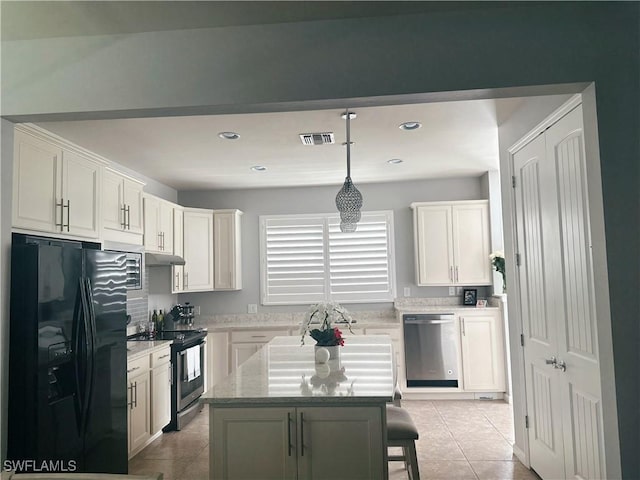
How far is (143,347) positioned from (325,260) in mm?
2679

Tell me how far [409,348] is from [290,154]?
258 centimetres

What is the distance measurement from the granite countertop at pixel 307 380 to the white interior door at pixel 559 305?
101 centimetres

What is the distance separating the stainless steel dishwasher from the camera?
520 cm

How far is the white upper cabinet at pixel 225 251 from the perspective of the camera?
5.76 m

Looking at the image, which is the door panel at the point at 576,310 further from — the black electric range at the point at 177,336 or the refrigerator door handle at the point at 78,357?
the black electric range at the point at 177,336

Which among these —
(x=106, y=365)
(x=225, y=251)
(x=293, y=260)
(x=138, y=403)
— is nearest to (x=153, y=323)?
(x=225, y=251)

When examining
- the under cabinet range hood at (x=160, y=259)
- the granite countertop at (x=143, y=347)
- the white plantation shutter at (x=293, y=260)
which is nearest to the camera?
the granite countertop at (x=143, y=347)

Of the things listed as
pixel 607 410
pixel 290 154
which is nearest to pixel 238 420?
pixel 607 410

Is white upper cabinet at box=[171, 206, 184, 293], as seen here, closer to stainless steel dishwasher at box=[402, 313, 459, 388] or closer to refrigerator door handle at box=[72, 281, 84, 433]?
refrigerator door handle at box=[72, 281, 84, 433]

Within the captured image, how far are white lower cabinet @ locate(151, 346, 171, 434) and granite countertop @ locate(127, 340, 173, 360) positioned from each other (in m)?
0.05

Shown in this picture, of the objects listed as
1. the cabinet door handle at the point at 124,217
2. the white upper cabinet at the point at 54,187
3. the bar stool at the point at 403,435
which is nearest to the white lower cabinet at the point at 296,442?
the bar stool at the point at 403,435

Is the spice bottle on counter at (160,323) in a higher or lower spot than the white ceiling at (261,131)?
lower

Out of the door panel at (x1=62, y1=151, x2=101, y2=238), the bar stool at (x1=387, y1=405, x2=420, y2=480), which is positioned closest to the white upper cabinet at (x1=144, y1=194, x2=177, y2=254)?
the door panel at (x1=62, y1=151, x2=101, y2=238)

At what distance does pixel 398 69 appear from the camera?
82.4 inches
